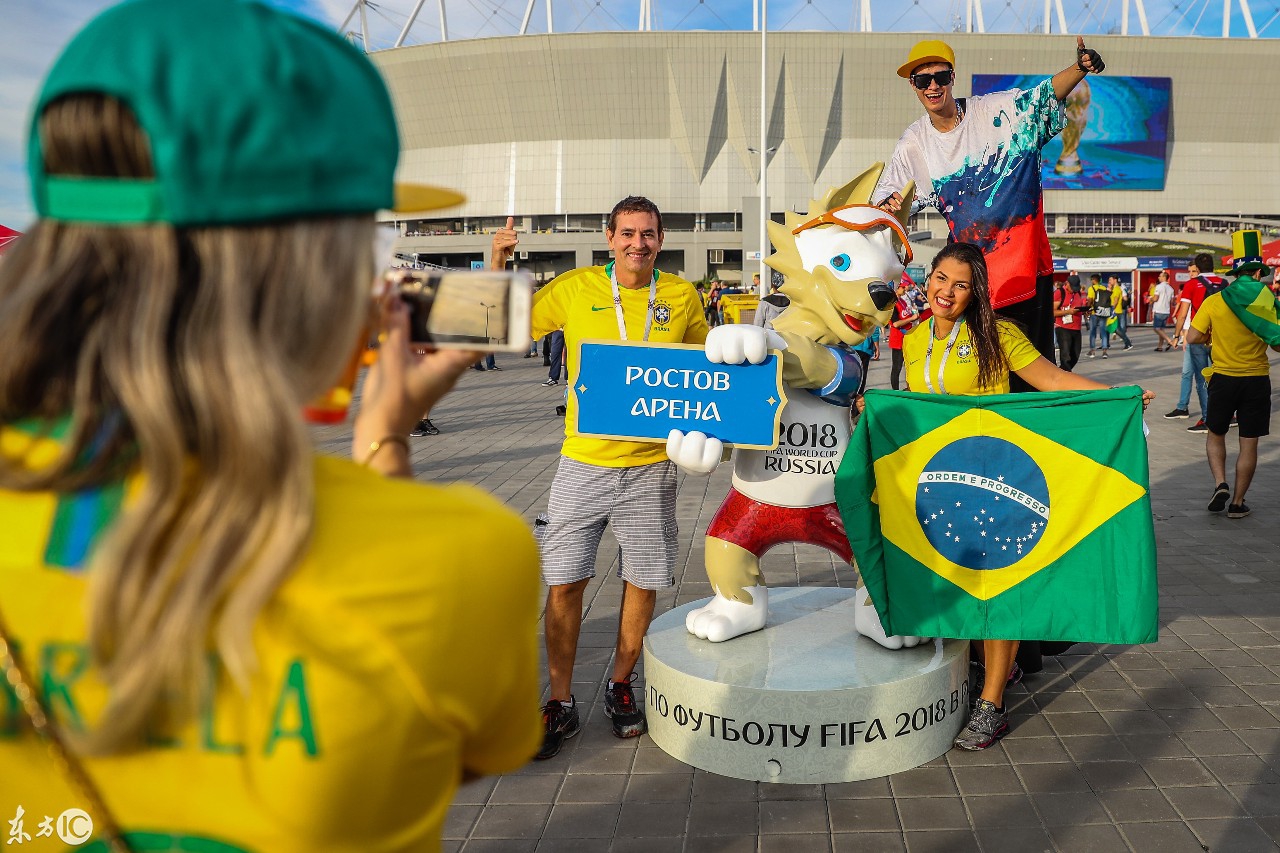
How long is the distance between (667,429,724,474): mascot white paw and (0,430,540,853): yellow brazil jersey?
101 inches

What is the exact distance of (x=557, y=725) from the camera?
12.6ft

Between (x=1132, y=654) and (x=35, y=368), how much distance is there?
503cm

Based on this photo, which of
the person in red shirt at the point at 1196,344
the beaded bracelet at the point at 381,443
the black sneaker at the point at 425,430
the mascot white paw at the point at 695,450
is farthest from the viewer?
the black sneaker at the point at 425,430

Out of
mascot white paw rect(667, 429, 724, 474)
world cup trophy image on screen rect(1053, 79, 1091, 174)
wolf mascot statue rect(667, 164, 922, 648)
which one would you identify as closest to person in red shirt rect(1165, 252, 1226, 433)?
wolf mascot statue rect(667, 164, 922, 648)

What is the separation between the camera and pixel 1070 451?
3.65 metres

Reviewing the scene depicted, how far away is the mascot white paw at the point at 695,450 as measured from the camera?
3.45m

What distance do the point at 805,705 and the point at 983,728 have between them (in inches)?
32.6

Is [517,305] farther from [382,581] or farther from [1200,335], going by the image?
[1200,335]

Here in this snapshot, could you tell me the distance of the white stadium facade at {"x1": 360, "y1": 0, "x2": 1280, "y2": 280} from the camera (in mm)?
57656

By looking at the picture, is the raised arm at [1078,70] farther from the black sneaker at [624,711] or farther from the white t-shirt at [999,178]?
the black sneaker at [624,711]

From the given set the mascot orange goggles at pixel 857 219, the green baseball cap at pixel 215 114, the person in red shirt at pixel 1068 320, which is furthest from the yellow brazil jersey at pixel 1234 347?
the green baseball cap at pixel 215 114

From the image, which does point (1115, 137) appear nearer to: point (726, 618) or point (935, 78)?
point (935, 78)

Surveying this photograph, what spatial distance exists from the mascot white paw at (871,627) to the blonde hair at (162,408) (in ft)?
11.2

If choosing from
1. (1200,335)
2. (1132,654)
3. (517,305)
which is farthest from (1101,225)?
(517,305)
